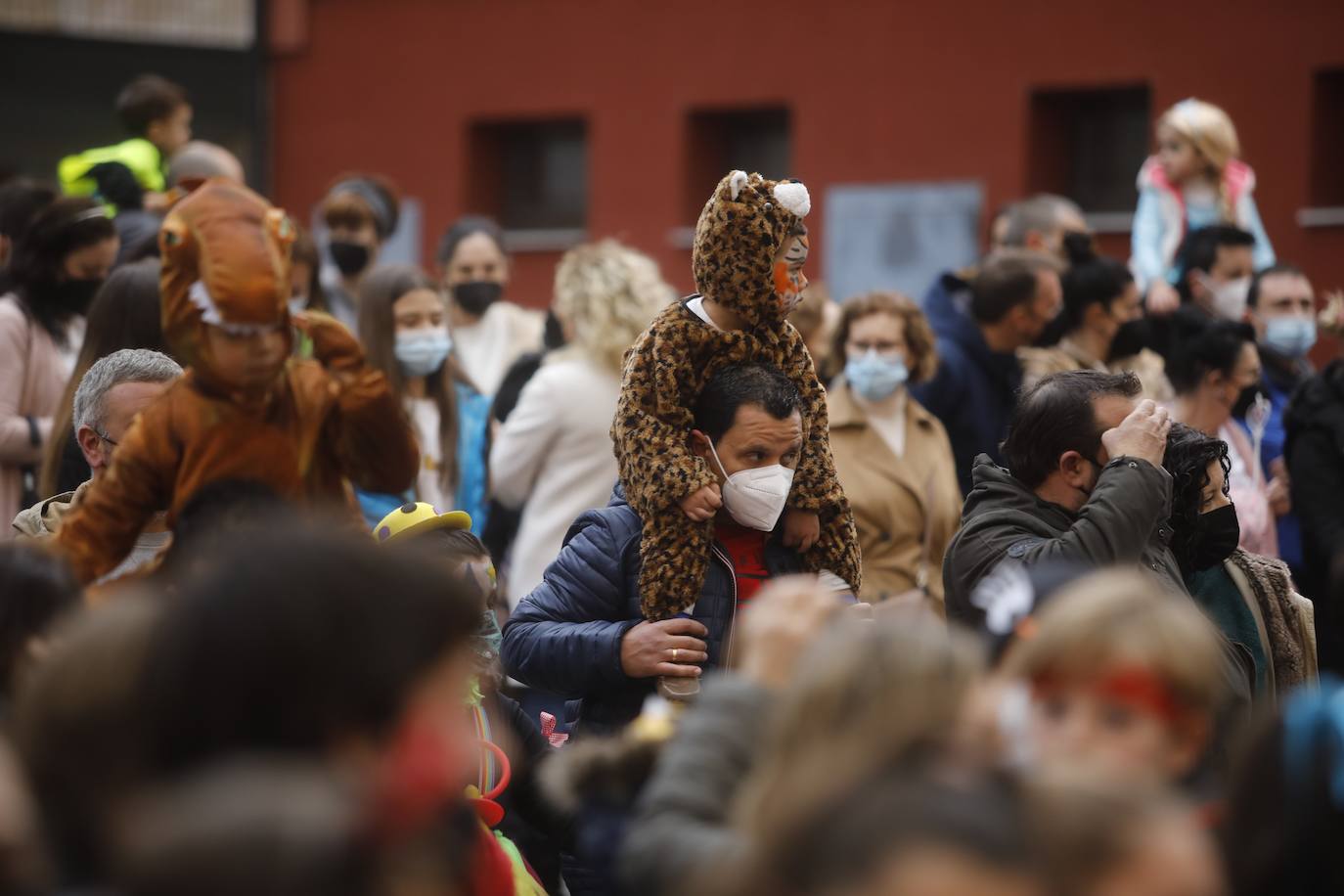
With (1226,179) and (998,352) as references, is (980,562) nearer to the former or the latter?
(998,352)

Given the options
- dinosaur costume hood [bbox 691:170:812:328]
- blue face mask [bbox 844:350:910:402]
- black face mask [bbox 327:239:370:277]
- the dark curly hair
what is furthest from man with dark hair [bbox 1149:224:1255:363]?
dinosaur costume hood [bbox 691:170:812:328]

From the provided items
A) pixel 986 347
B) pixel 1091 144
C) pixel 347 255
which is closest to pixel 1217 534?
pixel 986 347

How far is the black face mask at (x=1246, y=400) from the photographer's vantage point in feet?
25.2

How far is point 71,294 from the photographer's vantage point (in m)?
7.06

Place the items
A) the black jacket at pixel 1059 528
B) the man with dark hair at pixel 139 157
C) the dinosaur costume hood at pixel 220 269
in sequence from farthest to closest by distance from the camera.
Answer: the man with dark hair at pixel 139 157 → the black jacket at pixel 1059 528 → the dinosaur costume hood at pixel 220 269

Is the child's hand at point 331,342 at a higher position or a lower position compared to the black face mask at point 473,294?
higher

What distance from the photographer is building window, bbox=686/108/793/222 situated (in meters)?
17.7

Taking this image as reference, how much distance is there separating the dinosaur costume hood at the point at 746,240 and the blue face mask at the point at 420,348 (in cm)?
292

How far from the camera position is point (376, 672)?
264 cm

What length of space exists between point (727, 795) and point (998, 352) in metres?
5.46

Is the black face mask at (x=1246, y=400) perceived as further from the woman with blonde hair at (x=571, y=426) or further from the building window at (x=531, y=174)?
the building window at (x=531, y=174)

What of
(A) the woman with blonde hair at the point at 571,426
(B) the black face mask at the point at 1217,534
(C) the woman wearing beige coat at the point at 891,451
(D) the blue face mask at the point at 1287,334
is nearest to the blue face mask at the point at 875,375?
(C) the woman wearing beige coat at the point at 891,451

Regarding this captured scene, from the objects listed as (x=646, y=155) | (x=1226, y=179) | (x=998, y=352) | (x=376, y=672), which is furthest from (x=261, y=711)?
(x=646, y=155)

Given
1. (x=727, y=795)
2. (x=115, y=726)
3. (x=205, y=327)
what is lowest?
(x=727, y=795)
